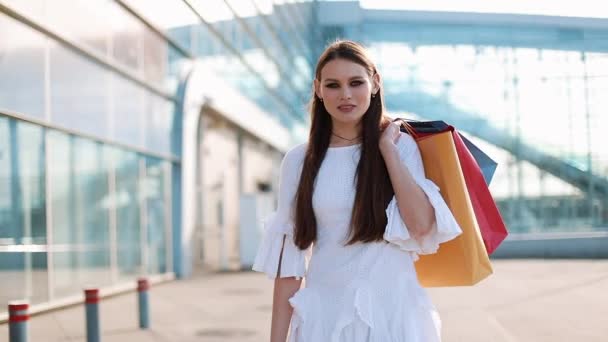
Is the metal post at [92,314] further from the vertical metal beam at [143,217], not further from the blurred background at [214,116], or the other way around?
the vertical metal beam at [143,217]

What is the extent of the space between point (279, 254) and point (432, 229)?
49cm

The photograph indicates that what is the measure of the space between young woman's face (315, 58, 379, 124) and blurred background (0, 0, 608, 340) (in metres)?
0.56

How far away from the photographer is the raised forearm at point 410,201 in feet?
7.45

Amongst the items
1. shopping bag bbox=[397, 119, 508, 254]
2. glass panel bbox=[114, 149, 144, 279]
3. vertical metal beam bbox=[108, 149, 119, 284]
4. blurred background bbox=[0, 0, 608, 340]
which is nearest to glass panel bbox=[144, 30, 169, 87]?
blurred background bbox=[0, 0, 608, 340]

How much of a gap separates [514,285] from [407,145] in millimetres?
10623

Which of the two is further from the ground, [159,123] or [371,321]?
[159,123]

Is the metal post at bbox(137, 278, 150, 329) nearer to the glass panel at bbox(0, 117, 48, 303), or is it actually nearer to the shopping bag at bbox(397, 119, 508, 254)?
the glass panel at bbox(0, 117, 48, 303)

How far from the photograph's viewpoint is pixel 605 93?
2514 cm

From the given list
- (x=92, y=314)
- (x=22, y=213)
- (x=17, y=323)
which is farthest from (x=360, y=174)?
(x=22, y=213)

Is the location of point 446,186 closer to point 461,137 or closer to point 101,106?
point 461,137

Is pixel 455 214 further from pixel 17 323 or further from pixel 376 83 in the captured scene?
pixel 17 323

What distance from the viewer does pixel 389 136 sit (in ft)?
7.80

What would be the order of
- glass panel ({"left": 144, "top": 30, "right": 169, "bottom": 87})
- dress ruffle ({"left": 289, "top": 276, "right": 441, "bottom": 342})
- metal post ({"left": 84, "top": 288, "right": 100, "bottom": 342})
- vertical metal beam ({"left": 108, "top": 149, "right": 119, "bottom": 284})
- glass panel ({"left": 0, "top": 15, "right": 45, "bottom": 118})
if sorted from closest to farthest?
dress ruffle ({"left": 289, "top": 276, "right": 441, "bottom": 342}) → metal post ({"left": 84, "top": 288, "right": 100, "bottom": 342}) → glass panel ({"left": 0, "top": 15, "right": 45, "bottom": 118}) → vertical metal beam ({"left": 108, "top": 149, "right": 119, "bottom": 284}) → glass panel ({"left": 144, "top": 30, "right": 169, "bottom": 87})

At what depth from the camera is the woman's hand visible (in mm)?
2338
